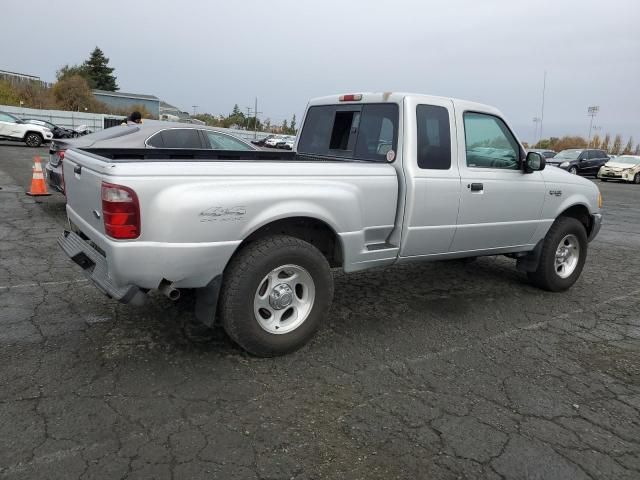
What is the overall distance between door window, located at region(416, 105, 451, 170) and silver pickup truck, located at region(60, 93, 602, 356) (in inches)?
0.5

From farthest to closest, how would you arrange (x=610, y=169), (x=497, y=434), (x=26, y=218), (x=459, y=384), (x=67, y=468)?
1. (x=610, y=169)
2. (x=26, y=218)
3. (x=459, y=384)
4. (x=497, y=434)
5. (x=67, y=468)

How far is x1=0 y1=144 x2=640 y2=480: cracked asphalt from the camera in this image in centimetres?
252

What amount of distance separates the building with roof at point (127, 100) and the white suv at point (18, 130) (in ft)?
165

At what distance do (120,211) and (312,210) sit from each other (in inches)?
49.1

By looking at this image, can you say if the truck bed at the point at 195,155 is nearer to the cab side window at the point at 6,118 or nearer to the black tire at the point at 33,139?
the black tire at the point at 33,139

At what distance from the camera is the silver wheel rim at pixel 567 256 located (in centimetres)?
557

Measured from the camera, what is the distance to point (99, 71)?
79438 mm

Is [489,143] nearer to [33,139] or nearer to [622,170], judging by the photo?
[33,139]

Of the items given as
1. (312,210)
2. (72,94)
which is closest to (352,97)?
(312,210)

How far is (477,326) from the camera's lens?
14.5ft

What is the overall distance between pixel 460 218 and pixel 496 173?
0.65 meters

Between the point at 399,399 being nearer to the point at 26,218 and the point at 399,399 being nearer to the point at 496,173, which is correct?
the point at 496,173

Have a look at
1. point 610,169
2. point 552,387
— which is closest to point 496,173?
point 552,387

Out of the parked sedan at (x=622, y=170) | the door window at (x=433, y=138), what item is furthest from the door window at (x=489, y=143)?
the parked sedan at (x=622, y=170)
